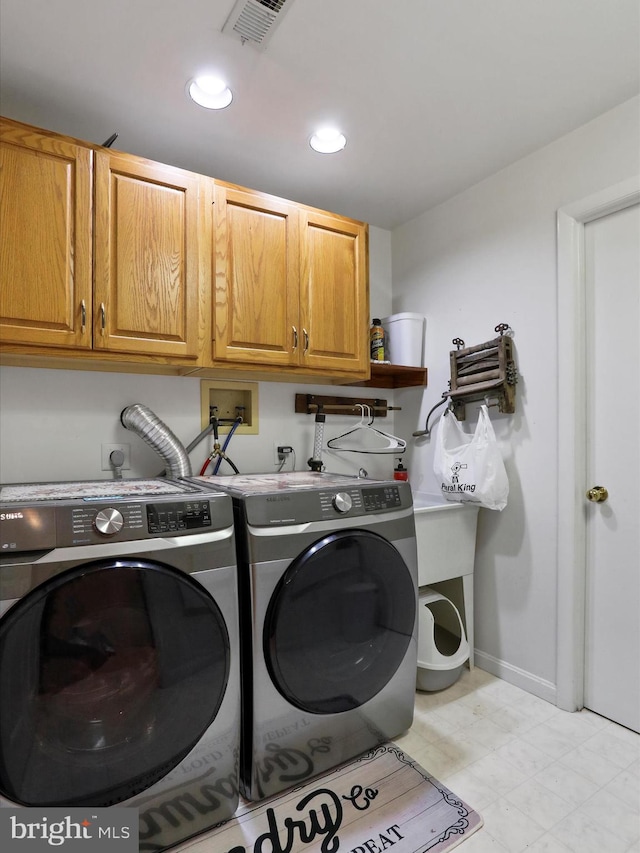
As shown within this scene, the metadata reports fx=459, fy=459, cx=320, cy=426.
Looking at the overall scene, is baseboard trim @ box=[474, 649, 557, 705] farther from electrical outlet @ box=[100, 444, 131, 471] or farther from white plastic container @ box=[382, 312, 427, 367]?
electrical outlet @ box=[100, 444, 131, 471]

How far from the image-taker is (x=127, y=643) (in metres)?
1.17

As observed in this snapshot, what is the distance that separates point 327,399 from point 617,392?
4.48ft

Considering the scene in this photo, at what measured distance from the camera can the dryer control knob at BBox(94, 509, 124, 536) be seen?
1.16 meters

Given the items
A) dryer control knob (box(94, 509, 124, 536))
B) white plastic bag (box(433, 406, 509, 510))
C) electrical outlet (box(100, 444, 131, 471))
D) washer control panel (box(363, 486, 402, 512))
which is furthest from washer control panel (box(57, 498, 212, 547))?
white plastic bag (box(433, 406, 509, 510))

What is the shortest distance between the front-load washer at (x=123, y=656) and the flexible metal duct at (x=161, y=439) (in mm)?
547

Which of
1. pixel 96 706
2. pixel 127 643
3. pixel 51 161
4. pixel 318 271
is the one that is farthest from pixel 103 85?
pixel 96 706

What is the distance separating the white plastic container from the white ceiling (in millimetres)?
731

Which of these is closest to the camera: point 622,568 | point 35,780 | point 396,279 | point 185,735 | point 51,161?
point 35,780

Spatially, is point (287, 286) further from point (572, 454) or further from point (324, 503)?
point (572, 454)

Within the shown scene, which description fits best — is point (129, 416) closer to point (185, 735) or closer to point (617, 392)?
point (185, 735)

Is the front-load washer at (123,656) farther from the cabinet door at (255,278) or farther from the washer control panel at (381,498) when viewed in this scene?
the cabinet door at (255,278)

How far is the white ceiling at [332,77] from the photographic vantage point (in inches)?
54.3

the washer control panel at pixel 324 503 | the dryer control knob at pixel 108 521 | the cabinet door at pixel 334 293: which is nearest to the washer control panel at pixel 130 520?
the dryer control knob at pixel 108 521

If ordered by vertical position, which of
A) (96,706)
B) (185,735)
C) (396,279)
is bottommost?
(185,735)
